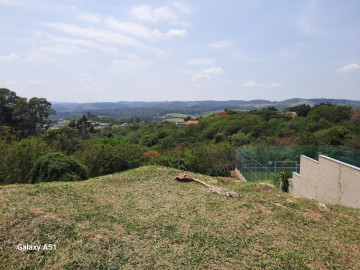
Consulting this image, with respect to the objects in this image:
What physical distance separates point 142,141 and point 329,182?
1869 inches

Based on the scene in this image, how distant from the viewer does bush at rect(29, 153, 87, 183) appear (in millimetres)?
11883

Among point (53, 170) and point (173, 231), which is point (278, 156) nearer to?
point (173, 231)

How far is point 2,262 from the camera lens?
4730 millimetres

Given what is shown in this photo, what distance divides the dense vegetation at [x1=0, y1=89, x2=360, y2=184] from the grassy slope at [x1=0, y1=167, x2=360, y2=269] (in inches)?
298

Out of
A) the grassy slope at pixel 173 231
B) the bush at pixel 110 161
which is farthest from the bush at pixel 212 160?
the grassy slope at pixel 173 231

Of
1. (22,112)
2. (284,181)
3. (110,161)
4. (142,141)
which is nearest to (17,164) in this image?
(110,161)

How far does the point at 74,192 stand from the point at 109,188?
1.98 meters

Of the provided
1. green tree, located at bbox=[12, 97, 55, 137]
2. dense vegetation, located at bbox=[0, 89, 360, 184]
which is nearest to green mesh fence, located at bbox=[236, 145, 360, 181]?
dense vegetation, located at bbox=[0, 89, 360, 184]

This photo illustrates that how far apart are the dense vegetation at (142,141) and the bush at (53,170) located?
2.70 m

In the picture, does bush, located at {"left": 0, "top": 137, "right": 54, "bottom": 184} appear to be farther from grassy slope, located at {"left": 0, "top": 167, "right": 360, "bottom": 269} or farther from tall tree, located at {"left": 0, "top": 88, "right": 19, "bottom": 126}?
tall tree, located at {"left": 0, "top": 88, "right": 19, "bottom": 126}

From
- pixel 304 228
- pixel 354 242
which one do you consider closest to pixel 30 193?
pixel 304 228

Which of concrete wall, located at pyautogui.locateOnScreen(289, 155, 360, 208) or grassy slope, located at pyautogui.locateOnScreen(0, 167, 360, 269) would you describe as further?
concrete wall, located at pyautogui.locateOnScreen(289, 155, 360, 208)

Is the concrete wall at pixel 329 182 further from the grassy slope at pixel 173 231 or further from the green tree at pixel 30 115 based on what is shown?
the green tree at pixel 30 115

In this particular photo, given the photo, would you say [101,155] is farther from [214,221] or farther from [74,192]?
[214,221]
